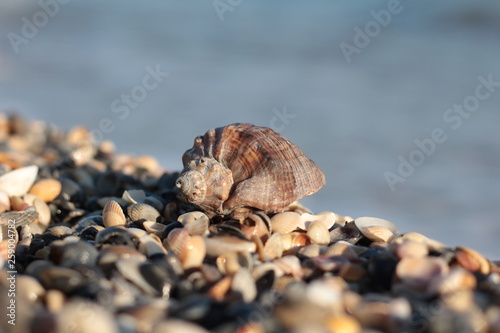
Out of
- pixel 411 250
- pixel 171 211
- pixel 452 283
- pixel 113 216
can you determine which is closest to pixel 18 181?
pixel 113 216

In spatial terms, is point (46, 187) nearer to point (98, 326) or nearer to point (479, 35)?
point (98, 326)

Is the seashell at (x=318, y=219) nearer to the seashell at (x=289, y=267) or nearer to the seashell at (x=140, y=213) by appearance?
the seashell at (x=289, y=267)

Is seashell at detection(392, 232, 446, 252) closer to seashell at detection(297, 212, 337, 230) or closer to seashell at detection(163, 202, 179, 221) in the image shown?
seashell at detection(297, 212, 337, 230)

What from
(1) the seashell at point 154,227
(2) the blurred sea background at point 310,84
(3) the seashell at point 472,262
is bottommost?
(1) the seashell at point 154,227

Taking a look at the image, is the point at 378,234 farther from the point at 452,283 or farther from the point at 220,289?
the point at 220,289

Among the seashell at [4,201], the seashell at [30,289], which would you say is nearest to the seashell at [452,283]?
the seashell at [30,289]

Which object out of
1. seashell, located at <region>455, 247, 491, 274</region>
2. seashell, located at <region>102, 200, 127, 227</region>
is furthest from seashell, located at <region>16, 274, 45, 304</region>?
seashell, located at <region>455, 247, 491, 274</region>

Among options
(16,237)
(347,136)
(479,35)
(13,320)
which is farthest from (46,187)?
(479,35)

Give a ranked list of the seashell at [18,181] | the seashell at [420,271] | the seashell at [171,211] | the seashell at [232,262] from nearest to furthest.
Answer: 1. the seashell at [420,271]
2. the seashell at [232,262]
3. the seashell at [171,211]
4. the seashell at [18,181]
